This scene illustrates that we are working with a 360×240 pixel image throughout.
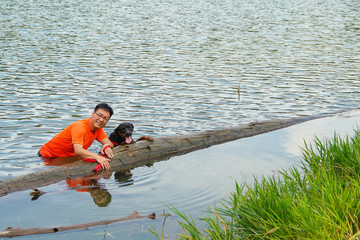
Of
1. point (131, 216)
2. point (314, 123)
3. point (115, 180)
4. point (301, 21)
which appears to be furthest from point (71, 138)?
point (301, 21)

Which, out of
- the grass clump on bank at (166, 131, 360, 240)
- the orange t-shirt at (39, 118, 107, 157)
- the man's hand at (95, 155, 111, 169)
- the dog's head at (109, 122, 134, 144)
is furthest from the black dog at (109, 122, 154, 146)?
the grass clump on bank at (166, 131, 360, 240)

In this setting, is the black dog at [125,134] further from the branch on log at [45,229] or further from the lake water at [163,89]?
the branch on log at [45,229]

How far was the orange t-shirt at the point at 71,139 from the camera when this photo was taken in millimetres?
8633

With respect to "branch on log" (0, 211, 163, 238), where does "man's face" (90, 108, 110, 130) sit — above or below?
above

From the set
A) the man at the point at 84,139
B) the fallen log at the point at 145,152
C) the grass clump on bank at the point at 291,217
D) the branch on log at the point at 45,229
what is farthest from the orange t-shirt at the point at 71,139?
the grass clump on bank at the point at 291,217

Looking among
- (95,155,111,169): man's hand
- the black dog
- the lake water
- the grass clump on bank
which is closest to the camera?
the grass clump on bank

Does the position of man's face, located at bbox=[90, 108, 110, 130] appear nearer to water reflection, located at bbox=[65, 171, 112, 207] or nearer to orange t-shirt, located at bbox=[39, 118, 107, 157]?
Result: orange t-shirt, located at bbox=[39, 118, 107, 157]

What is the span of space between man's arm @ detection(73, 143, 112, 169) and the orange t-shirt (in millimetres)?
88

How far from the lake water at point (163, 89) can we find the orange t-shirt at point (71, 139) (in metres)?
0.34

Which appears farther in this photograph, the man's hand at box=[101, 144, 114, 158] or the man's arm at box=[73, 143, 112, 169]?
the man's hand at box=[101, 144, 114, 158]

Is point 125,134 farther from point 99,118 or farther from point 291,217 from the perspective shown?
point 291,217

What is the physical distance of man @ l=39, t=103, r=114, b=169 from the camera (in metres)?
8.48

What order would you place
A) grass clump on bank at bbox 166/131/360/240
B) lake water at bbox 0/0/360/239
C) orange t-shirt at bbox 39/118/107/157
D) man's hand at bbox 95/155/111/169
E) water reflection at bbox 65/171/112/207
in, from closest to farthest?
grass clump on bank at bbox 166/131/360/240 → water reflection at bbox 65/171/112/207 → lake water at bbox 0/0/360/239 → man's hand at bbox 95/155/111/169 → orange t-shirt at bbox 39/118/107/157

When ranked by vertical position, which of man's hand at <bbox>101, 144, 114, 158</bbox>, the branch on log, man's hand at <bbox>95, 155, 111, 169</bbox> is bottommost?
the branch on log
